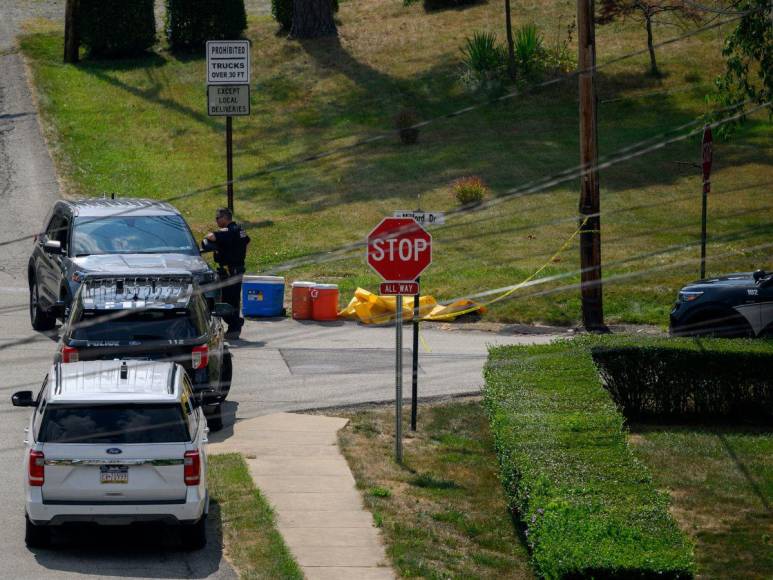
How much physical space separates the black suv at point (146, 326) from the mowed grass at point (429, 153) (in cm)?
788

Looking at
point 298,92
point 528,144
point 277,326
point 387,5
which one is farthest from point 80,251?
point 387,5

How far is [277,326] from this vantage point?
21.2 metres

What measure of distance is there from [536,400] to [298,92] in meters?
26.5

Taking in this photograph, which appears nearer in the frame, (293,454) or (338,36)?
(293,454)

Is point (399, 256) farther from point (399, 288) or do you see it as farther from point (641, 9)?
point (641, 9)

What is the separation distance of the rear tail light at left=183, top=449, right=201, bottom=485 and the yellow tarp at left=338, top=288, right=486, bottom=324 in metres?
11.1

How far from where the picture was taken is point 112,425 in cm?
1065

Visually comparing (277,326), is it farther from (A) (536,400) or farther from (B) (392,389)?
(A) (536,400)

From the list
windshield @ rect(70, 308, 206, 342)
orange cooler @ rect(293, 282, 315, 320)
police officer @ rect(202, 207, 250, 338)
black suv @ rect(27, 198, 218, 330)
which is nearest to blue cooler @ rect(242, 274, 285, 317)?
orange cooler @ rect(293, 282, 315, 320)

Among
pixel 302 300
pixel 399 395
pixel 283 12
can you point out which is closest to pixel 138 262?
pixel 302 300

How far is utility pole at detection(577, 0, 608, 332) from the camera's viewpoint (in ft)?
66.9

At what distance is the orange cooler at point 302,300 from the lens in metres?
21.6

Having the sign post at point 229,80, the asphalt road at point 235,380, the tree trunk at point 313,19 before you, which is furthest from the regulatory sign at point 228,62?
the tree trunk at point 313,19

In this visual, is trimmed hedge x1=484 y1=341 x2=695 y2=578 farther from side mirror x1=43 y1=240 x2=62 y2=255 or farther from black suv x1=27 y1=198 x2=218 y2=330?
side mirror x1=43 y1=240 x2=62 y2=255
